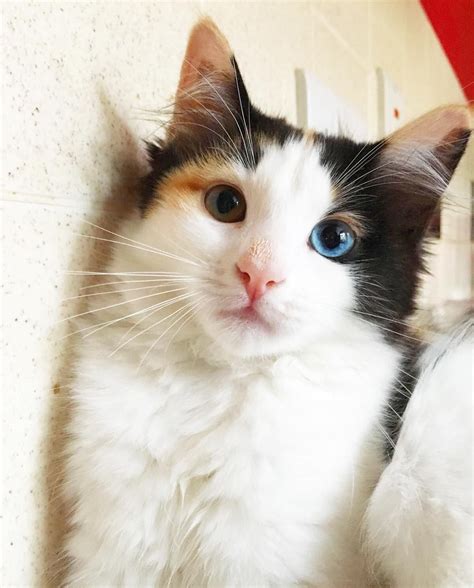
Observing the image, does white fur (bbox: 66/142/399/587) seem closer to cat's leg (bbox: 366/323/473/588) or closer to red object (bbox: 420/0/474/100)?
cat's leg (bbox: 366/323/473/588)

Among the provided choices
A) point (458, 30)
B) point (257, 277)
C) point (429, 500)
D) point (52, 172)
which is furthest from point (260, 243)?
point (458, 30)

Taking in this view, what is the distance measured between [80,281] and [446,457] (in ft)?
1.95

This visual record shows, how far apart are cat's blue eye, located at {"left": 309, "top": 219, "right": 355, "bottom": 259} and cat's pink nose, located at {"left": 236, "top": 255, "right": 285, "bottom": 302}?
125mm

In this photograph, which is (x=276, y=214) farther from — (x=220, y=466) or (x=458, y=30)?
(x=458, y=30)

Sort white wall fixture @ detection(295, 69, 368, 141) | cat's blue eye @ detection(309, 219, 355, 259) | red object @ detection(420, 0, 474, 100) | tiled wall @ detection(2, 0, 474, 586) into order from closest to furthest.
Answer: tiled wall @ detection(2, 0, 474, 586)
cat's blue eye @ detection(309, 219, 355, 259)
white wall fixture @ detection(295, 69, 368, 141)
red object @ detection(420, 0, 474, 100)

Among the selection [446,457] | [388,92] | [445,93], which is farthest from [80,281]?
[445,93]

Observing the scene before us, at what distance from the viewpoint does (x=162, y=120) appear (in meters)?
0.98

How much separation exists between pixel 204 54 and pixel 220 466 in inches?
24.3

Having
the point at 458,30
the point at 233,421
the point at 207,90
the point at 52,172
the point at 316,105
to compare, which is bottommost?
the point at 233,421

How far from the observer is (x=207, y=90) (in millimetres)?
909

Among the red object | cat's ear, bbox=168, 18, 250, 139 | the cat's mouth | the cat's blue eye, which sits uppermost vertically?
the red object

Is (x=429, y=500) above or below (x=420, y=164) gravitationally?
below

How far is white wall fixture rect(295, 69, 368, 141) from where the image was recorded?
4.86 feet

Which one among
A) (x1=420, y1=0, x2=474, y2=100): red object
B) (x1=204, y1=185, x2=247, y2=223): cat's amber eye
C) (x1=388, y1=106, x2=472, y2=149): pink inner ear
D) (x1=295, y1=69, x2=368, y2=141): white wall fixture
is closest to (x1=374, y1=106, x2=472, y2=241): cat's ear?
(x1=388, y1=106, x2=472, y2=149): pink inner ear
